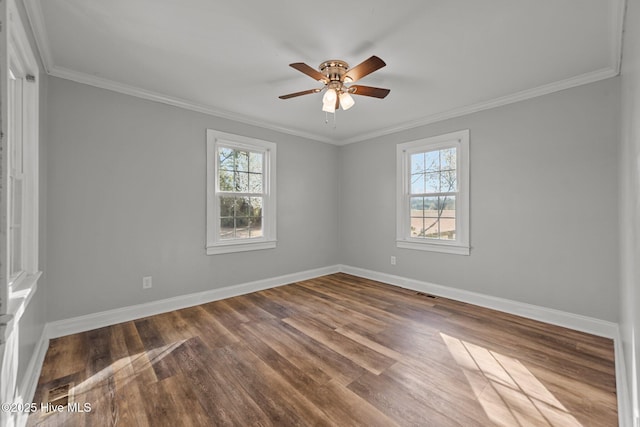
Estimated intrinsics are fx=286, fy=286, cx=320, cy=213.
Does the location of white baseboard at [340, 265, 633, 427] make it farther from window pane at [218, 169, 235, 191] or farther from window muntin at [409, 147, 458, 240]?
window pane at [218, 169, 235, 191]

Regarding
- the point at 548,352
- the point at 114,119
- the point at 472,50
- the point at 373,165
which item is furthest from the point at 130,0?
the point at 548,352

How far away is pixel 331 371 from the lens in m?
2.11

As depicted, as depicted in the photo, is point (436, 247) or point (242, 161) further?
point (242, 161)

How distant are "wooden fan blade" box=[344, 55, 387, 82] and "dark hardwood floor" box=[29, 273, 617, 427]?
226cm

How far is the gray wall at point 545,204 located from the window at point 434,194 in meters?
0.11

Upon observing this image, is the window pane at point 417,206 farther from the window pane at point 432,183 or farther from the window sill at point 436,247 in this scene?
the window sill at point 436,247

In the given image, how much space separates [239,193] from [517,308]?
370cm

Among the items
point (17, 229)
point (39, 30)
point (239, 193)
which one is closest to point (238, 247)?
point (239, 193)

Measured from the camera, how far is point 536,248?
3.11 m

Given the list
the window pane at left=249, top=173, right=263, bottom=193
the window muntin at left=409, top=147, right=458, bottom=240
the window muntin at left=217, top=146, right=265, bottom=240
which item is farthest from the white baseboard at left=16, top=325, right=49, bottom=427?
the window muntin at left=409, top=147, right=458, bottom=240

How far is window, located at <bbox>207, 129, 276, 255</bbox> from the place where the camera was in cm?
371

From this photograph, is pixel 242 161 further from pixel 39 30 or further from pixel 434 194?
pixel 434 194

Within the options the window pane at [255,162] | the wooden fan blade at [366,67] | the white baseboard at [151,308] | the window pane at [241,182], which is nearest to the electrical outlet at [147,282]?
the white baseboard at [151,308]

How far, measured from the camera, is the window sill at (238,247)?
3.72 m
